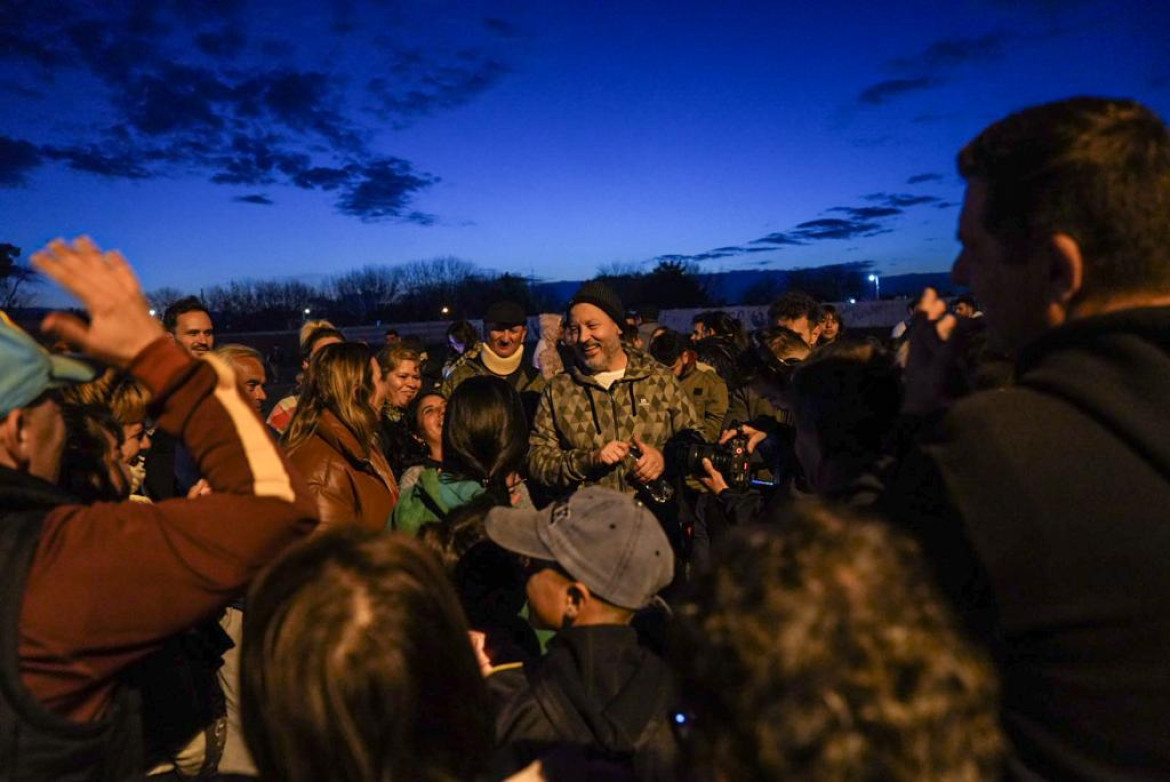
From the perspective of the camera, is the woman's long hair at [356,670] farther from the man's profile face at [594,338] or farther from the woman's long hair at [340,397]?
the man's profile face at [594,338]

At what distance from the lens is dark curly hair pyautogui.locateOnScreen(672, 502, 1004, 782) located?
797 millimetres

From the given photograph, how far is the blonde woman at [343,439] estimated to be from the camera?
3012 mm

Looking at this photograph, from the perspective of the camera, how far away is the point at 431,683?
4.00 feet

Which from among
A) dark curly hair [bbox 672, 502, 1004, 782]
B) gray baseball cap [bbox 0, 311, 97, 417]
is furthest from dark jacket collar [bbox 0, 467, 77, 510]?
dark curly hair [bbox 672, 502, 1004, 782]

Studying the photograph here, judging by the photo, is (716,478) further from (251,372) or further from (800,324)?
(251,372)

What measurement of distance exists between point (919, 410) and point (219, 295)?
8019 centimetres

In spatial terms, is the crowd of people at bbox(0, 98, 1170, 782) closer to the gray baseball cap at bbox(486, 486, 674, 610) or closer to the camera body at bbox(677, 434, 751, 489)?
the gray baseball cap at bbox(486, 486, 674, 610)

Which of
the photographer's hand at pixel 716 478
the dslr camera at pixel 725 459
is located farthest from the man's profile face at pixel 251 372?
the photographer's hand at pixel 716 478

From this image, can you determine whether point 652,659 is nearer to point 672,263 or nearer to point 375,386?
point 375,386

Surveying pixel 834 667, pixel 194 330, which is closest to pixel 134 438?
pixel 194 330

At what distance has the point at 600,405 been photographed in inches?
166

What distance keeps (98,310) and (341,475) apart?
1783 millimetres

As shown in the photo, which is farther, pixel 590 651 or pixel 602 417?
pixel 602 417

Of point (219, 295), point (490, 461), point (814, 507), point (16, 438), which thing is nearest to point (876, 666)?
point (814, 507)
